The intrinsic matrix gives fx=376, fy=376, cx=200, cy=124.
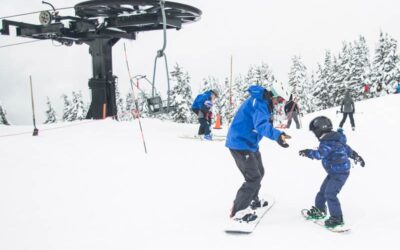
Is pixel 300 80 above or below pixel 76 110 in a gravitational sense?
above

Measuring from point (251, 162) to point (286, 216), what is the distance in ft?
3.27

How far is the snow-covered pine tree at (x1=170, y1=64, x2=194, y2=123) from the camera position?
141 feet

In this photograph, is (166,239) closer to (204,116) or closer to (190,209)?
(190,209)

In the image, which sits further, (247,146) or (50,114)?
(50,114)

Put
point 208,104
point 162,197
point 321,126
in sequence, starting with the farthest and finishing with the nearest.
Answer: point 208,104, point 162,197, point 321,126

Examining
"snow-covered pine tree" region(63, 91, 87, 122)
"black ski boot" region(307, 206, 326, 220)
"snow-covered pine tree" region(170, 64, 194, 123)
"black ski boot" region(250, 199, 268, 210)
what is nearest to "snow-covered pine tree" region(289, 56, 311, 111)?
"snow-covered pine tree" region(170, 64, 194, 123)

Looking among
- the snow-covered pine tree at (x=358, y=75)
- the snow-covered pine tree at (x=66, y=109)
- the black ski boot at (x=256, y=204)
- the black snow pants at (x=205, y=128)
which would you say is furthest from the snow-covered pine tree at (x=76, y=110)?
the black ski boot at (x=256, y=204)

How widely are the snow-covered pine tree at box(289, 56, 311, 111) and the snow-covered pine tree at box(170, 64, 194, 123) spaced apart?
49.1ft

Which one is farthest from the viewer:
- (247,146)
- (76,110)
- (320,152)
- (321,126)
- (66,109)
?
(66,109)

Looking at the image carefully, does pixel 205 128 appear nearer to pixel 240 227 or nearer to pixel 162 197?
pixel 162 197

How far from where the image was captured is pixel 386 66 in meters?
42.6

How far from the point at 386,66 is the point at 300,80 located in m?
12.0

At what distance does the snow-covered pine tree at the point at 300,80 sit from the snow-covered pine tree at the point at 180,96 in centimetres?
1497

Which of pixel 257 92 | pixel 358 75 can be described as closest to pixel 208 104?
pixel 257 92
